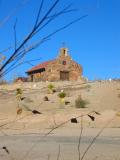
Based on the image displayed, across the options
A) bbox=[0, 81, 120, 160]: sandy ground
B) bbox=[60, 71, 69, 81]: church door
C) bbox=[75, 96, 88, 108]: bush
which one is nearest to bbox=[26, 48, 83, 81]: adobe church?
bbox=[60, 71, 69, 81]: church door

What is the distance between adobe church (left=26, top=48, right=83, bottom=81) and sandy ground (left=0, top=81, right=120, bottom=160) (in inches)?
615

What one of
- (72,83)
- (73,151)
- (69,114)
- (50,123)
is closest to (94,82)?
(72,83)

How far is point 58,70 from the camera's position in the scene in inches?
2484

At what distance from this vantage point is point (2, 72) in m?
2.91

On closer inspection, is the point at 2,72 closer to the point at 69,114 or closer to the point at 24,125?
the point at 24,125

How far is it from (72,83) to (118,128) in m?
22.5

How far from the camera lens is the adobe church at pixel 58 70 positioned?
2434 inches

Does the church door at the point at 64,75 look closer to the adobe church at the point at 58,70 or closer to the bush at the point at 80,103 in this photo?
the adobe church at the point at 58,70

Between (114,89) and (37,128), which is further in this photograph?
(114,89)

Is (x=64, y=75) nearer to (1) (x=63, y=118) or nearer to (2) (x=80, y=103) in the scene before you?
(2) (x=80, y=103)

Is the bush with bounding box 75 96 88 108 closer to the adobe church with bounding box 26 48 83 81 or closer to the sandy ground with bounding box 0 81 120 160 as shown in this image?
the sandy ground with bounding box 0 81 120 160

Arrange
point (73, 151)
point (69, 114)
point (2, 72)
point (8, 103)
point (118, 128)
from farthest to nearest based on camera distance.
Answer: point (8, 103) < point (69, 114) < point (118, 128) < point (73, 151) < point (2, 72)

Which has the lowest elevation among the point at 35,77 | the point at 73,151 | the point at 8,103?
the point at 73,151

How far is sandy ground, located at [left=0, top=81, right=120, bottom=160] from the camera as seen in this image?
15.5m
